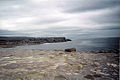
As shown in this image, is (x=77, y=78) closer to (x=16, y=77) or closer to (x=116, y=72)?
(x=116, y=72)

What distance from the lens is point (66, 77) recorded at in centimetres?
343

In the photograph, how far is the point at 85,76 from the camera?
11.3ft

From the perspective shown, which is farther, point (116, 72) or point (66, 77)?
point (116, 72)

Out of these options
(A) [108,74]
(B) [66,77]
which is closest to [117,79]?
(A) [108,74]

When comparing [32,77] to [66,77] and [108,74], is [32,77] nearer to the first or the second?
[66,77]

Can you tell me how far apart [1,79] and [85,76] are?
2.91m

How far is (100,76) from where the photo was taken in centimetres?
344

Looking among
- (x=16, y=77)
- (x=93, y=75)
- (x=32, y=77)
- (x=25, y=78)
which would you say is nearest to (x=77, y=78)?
(x=93, y=75)

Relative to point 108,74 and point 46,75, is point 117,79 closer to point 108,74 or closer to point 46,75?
point 108,74

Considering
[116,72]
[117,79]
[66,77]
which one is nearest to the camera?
[117,79]

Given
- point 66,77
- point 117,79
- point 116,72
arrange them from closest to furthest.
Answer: point 117,79 → point 66,77 → point 116,72

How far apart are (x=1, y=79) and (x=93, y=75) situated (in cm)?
322

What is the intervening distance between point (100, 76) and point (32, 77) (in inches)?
→ 95.4

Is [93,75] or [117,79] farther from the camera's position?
[93,75]
